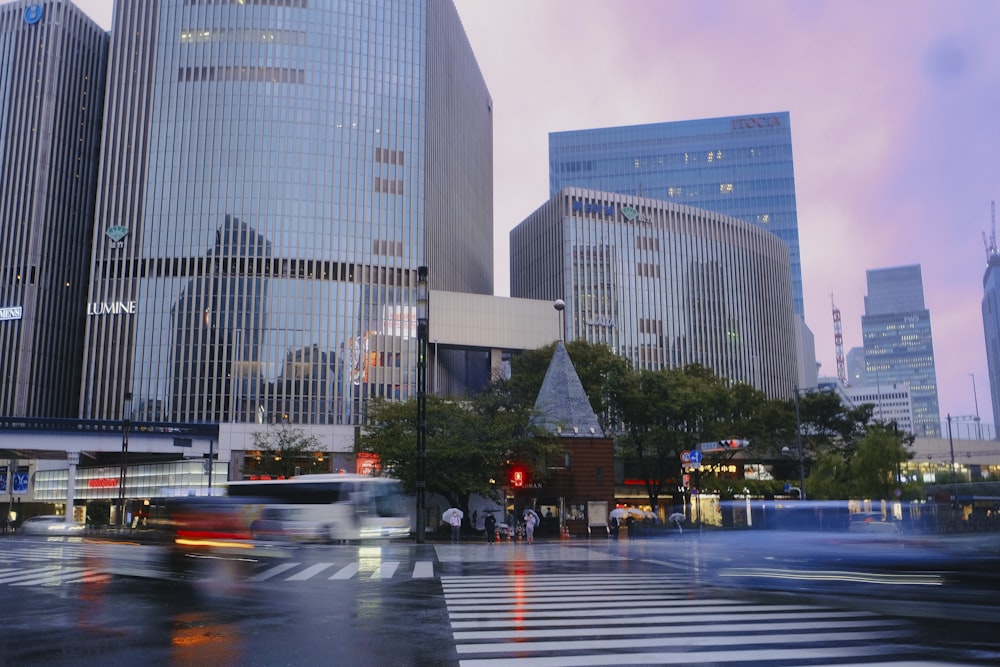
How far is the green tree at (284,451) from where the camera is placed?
70.4 metres

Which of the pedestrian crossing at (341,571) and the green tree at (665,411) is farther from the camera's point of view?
the green tree at (665,411)

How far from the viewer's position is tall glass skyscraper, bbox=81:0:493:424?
279 ft

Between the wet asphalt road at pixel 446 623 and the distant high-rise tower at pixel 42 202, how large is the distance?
81.2 meters

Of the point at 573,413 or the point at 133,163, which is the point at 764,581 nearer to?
the point at 573,413

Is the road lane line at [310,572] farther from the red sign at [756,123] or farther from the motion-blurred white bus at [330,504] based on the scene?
the red sign at [756,123]

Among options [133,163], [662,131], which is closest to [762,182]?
[662,131]

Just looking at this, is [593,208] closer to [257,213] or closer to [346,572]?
[257,213]

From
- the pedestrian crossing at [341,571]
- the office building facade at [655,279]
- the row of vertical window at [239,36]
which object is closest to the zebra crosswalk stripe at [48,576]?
the pedestrian crossing at [341,571]

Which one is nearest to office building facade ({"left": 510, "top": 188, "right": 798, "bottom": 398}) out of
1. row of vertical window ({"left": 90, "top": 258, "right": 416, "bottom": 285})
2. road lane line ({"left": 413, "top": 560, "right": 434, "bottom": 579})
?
row of vertical window ({"left": 90, "top": 258, "right": 416, "bottom": 285})

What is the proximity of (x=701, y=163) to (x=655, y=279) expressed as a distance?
56.8 m

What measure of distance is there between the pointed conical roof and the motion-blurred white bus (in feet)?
53.6

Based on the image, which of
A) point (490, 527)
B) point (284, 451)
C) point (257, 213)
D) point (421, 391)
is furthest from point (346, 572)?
point (257, 213)

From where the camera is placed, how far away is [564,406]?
5225 centimetres

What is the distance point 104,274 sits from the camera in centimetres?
8769
